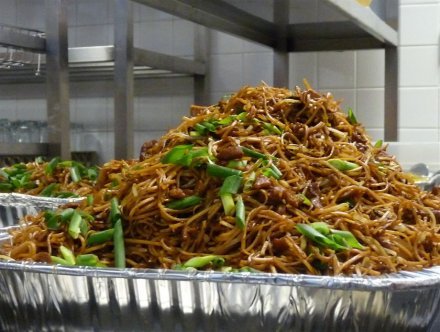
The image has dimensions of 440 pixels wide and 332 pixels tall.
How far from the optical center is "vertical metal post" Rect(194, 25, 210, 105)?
3.54m

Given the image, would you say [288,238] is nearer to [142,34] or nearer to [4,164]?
[4,164]

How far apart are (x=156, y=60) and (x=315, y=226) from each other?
1887 millimetres

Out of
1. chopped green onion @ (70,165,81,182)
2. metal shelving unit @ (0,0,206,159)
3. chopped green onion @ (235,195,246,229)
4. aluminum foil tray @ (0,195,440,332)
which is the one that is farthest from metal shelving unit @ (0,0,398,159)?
aluminum foil tray @ (0,195,440,332)

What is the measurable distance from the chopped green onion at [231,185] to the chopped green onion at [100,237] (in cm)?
15

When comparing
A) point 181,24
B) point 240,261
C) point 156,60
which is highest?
point 181,24

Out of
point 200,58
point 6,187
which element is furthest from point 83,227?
point 200,58

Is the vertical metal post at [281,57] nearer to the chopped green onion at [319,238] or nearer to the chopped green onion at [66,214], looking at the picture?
the chopped green onion at [66,214]

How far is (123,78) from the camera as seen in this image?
2.45 m

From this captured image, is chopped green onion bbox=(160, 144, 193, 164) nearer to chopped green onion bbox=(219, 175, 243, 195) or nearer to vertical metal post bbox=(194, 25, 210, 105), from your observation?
chopped green onion bbox=(219, 175, 243, 195)

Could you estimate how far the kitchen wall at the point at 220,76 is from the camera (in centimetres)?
342

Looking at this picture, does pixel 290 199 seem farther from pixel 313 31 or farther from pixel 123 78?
pixel 313 31

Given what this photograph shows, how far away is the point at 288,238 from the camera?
37.5 inches

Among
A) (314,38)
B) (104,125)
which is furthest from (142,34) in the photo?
(314,38)

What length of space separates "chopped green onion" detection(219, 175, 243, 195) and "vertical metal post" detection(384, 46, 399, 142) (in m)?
2.34
